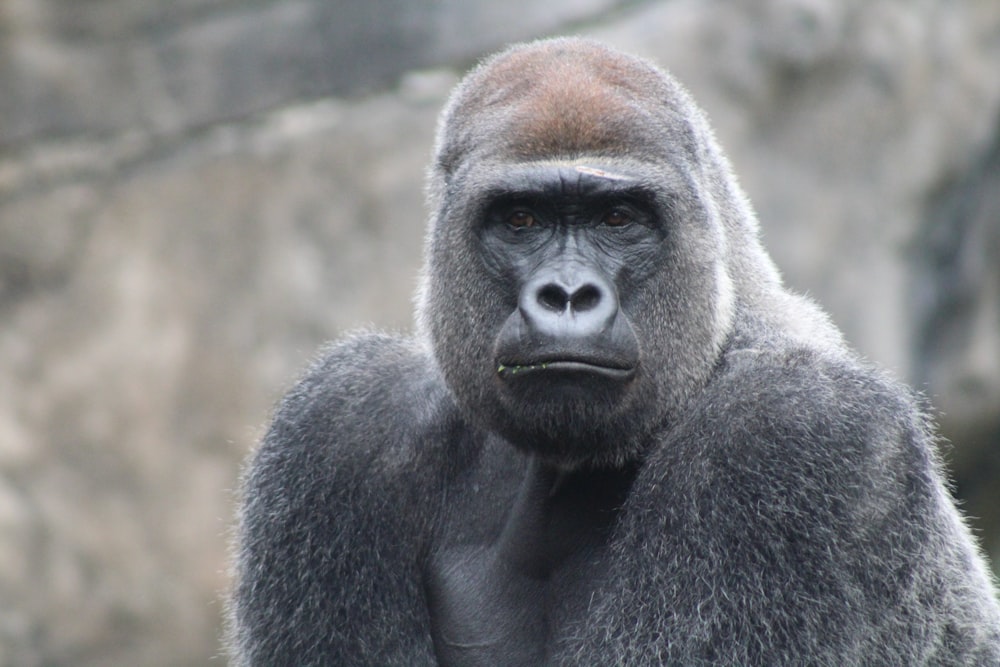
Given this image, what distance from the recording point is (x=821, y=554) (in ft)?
12.8

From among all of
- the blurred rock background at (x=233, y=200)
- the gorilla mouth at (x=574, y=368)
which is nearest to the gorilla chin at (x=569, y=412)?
the gorilla mouth at (x=574, y=368)

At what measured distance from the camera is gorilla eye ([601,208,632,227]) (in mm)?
4316

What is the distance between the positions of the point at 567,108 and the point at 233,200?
5393 mm

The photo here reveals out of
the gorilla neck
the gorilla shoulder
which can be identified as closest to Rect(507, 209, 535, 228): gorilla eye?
the gorilla shoulder

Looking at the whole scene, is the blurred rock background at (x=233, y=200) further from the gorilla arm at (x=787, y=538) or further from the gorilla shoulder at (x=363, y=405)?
the gorilla arm at (x=787, y=538)

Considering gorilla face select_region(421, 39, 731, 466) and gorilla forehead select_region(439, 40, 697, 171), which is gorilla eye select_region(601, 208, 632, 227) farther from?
gorilla forehead select_region(439, 40, 697, 171)

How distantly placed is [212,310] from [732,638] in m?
6.24

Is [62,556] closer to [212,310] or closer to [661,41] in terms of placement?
[212,310]

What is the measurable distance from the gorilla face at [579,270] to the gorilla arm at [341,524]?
42 centimetres

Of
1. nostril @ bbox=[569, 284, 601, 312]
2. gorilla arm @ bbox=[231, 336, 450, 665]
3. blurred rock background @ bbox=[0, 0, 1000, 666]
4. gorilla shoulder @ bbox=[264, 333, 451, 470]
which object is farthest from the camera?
blurred rock background @ bbox=[0, 0, 1000, 666]

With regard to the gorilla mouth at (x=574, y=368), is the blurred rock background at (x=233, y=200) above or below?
above

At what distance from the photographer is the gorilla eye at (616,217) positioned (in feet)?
14.2

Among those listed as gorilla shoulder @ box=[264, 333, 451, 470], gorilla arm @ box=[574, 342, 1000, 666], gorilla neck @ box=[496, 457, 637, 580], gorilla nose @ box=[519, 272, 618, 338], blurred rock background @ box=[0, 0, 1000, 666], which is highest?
blurred rock background @ box=[0, 0, 1000, 666]

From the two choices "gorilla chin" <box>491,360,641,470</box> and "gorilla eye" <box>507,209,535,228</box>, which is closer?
"gorilla chin" <box>491,360,641,470</box>
